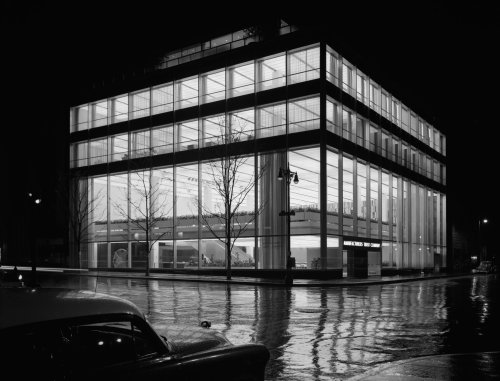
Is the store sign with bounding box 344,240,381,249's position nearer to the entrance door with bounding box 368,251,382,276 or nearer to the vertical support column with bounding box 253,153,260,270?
the entrance door with bounding box 368,251,382,276

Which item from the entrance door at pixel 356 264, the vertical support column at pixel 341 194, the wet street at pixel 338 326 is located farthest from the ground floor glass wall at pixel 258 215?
the wet street at pixel 338 326

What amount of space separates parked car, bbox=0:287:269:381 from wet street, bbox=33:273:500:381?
45.7 inches

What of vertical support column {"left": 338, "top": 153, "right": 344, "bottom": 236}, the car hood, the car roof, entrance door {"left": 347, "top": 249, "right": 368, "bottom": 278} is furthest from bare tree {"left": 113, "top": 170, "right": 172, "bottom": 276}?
the car roof

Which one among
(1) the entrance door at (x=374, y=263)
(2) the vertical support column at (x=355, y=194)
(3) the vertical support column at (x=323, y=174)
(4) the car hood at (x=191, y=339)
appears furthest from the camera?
(1) the entrance door at (x=374, y=263)

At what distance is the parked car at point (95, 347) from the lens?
338cm

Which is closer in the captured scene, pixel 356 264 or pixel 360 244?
pixel 356 264

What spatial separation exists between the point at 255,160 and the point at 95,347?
38860 mm

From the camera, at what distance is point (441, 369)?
7.82 m

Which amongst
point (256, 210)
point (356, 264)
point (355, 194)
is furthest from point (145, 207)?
point (356, 264)

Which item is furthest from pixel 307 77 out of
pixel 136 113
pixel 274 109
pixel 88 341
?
pixel 88 341

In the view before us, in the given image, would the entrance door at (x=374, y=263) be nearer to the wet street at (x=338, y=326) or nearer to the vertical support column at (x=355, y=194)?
the vertical support column at (x=355, y=194)

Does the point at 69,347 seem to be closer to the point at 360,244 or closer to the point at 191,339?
the point at 191,339

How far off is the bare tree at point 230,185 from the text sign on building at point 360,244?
6986 mm

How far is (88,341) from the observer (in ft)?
13.7
